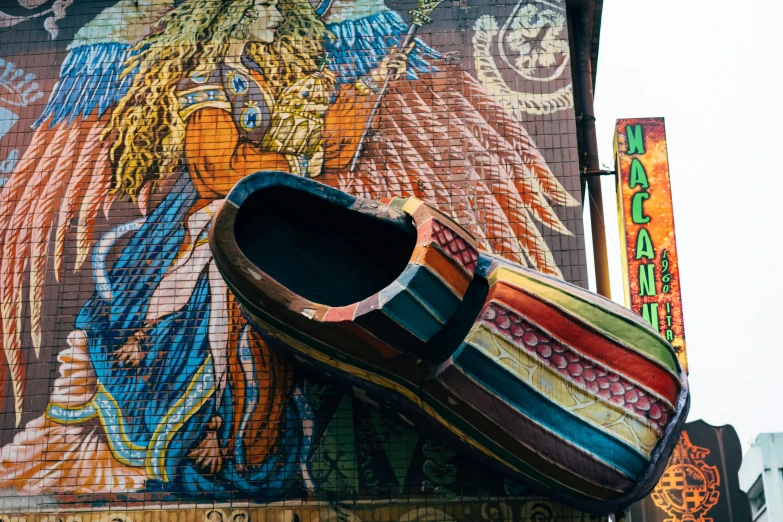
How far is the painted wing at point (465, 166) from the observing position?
10.9 meters

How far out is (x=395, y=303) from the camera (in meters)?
8.66

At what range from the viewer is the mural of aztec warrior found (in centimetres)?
929

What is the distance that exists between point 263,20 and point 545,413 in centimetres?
555

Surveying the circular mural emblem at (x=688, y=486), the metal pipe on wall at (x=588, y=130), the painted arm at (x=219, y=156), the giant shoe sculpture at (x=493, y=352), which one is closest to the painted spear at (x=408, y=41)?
the painted arm at (x=219, y=156)

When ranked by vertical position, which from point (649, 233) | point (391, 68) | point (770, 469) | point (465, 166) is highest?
point (391, 68)

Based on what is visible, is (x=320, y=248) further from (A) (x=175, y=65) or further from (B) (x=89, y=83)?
(B) (x=89, y=83)

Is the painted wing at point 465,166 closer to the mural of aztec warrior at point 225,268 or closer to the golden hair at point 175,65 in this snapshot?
the mural of aztec warrior at point 225,268

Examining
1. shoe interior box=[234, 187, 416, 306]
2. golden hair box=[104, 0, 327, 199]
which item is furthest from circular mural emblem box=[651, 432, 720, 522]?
golden hair box=[104, 0, 327, 199]

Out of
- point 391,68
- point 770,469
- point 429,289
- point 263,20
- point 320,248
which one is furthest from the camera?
point 770,469

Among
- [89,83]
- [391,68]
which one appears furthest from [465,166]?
[89,83]

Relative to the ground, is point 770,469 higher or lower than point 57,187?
lower

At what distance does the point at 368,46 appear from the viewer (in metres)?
11.7

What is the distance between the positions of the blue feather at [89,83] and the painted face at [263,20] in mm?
1369

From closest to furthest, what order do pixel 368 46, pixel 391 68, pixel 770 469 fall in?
pixel 391 68
pixel 368 46
pixel 770 469
